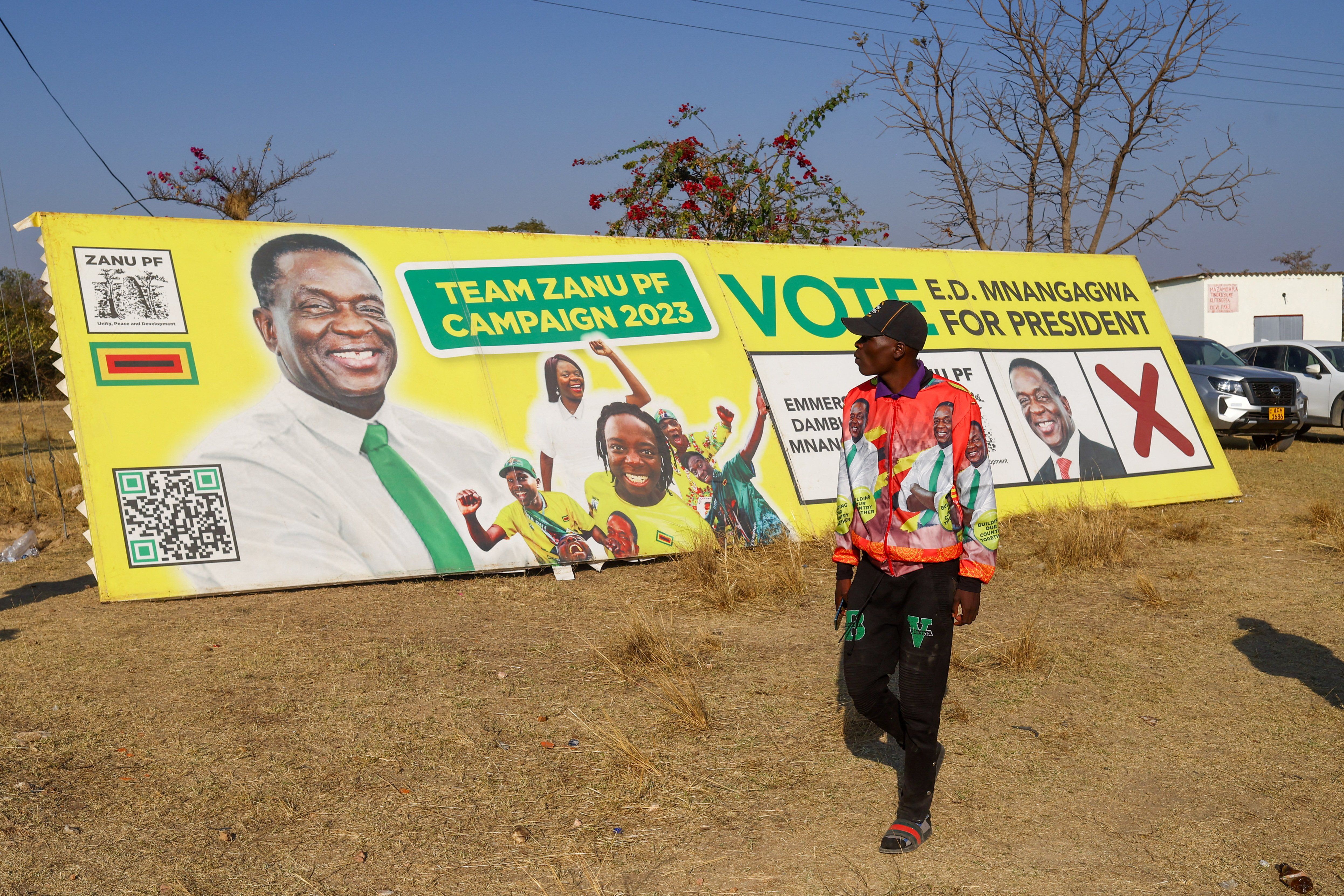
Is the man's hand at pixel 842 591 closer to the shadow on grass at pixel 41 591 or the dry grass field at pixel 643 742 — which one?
the dry grass field at pixel 643 742

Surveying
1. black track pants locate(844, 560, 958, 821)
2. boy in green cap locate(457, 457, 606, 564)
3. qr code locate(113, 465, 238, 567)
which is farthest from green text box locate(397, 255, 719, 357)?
black track pants locate(844, 560, 958, 821)

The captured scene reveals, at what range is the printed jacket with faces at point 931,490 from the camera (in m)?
3.71

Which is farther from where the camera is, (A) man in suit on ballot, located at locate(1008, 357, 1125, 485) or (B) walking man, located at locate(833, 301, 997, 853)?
(A) man in suit on ballot, located at locate(1008, 357, 1125, 485)

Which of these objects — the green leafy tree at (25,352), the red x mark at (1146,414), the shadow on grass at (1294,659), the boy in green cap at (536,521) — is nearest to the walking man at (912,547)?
the shadow on grass at (1294,659)

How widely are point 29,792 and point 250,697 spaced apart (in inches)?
48.7

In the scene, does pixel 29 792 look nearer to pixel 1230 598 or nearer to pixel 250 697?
pixel 250 697

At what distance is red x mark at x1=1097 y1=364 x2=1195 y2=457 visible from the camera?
11.1 m

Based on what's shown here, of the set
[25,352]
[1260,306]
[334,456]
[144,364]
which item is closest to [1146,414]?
[334,456]

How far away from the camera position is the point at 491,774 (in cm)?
449

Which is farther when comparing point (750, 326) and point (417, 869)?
point (750, 326)

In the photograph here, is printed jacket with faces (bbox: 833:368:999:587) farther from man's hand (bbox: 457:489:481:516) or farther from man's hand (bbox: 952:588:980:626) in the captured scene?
man's hand (bbox: 457:489:481:516)

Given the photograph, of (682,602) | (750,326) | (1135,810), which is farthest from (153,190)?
(1135,810)

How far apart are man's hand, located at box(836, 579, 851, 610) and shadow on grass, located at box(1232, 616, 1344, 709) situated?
3.03m

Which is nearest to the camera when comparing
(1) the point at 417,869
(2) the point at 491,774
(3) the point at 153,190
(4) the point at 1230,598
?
(1) the point at 417,869
